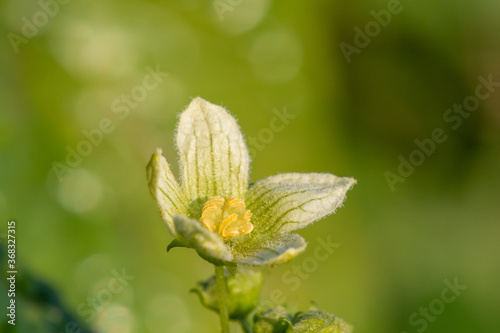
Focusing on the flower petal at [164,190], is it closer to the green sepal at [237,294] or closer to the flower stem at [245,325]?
the green sepal at [237,294]

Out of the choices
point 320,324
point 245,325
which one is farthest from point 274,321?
point 245,325

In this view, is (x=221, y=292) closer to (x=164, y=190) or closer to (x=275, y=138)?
(x=164, y=190)

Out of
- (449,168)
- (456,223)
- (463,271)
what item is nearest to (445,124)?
(449,168)

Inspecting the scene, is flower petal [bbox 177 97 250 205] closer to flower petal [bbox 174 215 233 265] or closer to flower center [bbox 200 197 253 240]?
flower center [bbox 200 197 253 240]

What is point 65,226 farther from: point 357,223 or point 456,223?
point 456,223

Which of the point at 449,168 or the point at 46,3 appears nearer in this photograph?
Result: the point at 46,3

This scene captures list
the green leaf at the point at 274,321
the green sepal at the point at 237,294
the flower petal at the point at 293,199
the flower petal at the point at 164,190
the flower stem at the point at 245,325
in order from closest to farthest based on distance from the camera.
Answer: the flower petal at the point at 164,190
the green leaf at the point at 274,321
the flower petal at the point at 293,199
the flower stem at the point at 245,325
the green sepal at the point at 237,294

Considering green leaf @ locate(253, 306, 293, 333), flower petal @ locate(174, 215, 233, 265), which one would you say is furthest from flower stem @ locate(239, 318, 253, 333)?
flower petal @ locate(174, 215, 233, 265)

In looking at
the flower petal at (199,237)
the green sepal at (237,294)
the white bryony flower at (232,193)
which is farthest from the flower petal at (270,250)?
the green sepal at (237,294)
